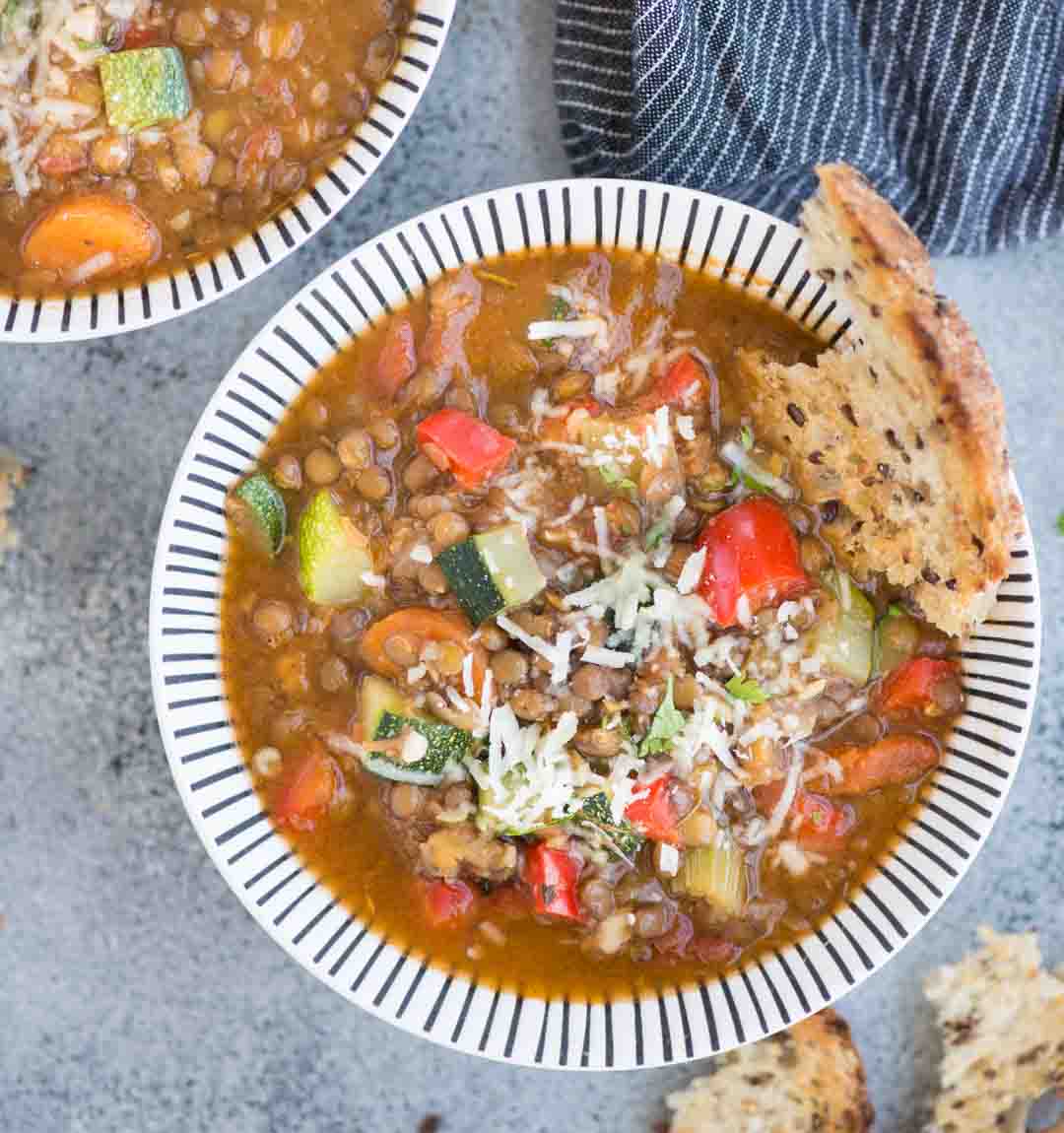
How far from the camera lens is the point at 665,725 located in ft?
10.9

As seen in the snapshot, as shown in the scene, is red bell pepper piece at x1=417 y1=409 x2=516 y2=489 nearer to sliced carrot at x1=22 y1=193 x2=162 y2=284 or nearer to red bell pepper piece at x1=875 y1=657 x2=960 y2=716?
sliced carrot at x1=22 y1=193 x2=162 y2=284

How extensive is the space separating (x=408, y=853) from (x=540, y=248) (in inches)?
65.0

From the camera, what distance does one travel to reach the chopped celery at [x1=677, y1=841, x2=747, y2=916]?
11.3ft

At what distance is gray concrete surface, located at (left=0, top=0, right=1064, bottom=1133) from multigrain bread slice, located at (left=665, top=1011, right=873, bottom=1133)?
20 cm

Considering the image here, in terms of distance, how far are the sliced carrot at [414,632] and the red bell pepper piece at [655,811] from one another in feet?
1.72

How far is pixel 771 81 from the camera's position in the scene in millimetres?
3879

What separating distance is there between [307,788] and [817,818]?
135 cm

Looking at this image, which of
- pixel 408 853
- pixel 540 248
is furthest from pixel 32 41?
pixel 408 853

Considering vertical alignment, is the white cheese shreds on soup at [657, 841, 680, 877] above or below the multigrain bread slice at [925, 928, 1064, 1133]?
above

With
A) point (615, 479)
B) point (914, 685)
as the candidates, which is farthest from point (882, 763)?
point (615, 479)

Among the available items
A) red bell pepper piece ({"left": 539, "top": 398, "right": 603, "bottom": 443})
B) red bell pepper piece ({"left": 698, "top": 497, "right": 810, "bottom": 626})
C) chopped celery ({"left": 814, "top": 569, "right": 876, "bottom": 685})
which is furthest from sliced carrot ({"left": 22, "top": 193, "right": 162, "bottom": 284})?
chopped celery ({"left": 814, "top": 569, "right": 876, "bottom": 685})

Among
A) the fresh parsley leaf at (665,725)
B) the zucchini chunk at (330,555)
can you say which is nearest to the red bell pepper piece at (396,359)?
the zucchini chunk at (330,555)

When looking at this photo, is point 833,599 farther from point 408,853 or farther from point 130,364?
point 130,364

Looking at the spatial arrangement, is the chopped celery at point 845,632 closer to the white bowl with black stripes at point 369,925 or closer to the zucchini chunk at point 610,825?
the white bowl with black stripes at point 369,925
